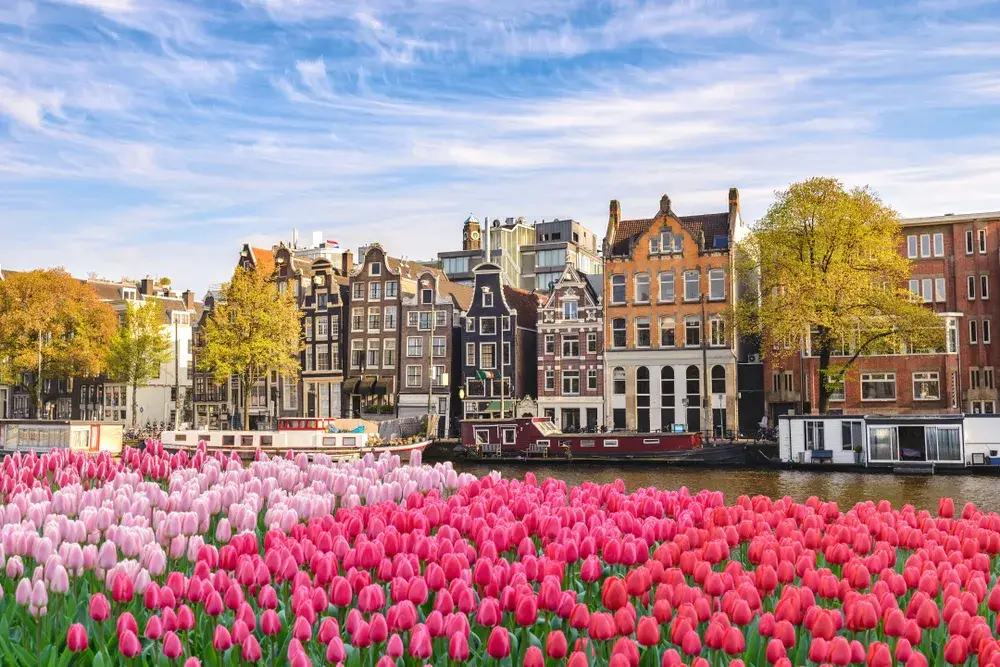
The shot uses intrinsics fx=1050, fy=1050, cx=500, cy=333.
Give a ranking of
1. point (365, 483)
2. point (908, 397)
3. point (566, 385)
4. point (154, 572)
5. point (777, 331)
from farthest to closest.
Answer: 1. point (566, 385)
2. point (908, 397)
3. point (777, 331)
4. point (365, 483)
5. point (154, 572)

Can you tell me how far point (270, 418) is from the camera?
224 feet

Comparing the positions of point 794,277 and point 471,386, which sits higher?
point 794,277

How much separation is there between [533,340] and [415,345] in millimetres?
7174

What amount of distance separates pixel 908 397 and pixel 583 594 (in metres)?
44.9

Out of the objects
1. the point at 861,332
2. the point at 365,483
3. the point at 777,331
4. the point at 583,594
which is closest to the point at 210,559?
the point at 583,594

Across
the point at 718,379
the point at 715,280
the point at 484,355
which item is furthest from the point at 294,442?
the point at 715,280

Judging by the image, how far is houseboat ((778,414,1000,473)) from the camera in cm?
3972

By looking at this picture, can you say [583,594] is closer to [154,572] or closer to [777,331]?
[154,572]

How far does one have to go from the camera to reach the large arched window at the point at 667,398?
2231 inches

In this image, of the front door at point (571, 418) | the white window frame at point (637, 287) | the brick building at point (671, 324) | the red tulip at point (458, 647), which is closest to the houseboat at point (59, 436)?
the front door at point (571, 418)

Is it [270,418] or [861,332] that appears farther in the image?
[270,418]

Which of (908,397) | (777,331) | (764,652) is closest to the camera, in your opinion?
(764,652)

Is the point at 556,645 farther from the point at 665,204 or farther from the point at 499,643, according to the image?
the point at 665,204

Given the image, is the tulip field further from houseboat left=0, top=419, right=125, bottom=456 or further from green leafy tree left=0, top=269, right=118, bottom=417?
green leafy tree left=0, top=269, right=118, bottom=417
